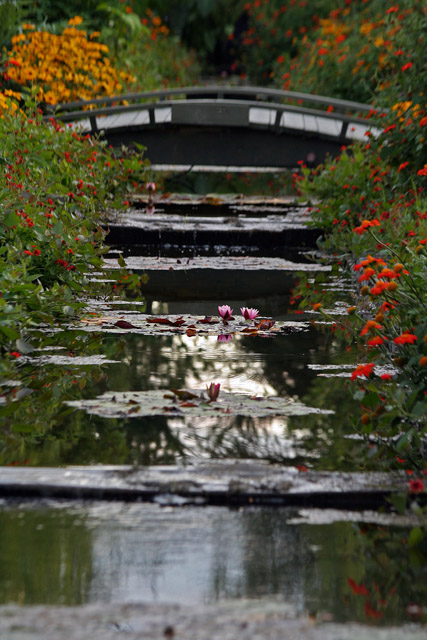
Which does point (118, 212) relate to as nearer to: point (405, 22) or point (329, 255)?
point (329, 255)

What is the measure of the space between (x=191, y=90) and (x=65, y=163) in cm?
438

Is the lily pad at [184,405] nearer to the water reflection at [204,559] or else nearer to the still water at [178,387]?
the still water at [178,387]

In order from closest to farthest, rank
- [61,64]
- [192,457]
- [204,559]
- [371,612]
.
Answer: [371,612]
[204,559]
[192,457]
[61,64]

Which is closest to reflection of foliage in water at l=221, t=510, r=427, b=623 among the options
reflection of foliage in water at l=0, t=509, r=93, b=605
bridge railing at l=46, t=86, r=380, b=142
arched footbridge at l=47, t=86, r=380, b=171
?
reflection of foliage in water at l=0, t=509, r=93, b=605

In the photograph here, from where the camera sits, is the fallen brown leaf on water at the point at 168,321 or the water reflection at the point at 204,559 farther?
the fallen brown leaf on water at the point at 168,321

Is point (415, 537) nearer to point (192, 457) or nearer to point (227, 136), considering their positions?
point (192, 457)

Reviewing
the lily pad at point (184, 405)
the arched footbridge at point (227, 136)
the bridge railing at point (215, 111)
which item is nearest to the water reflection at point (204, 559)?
the lily pad at point (184, 405)

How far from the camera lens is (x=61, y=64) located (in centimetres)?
1449

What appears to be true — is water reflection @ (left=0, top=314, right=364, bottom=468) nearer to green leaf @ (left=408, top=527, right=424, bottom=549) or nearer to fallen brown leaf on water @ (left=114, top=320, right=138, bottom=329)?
fallen brown leaf on water @ (left=114, top=320, right=138, bottom=329)

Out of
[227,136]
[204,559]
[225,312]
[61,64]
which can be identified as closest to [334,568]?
[204,559]

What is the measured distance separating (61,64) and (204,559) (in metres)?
13.0

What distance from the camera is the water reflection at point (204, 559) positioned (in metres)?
2.33

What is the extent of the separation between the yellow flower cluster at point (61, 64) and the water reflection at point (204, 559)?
11.7 metres

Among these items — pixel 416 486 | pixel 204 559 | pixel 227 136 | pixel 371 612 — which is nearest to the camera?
pixel 371 612
